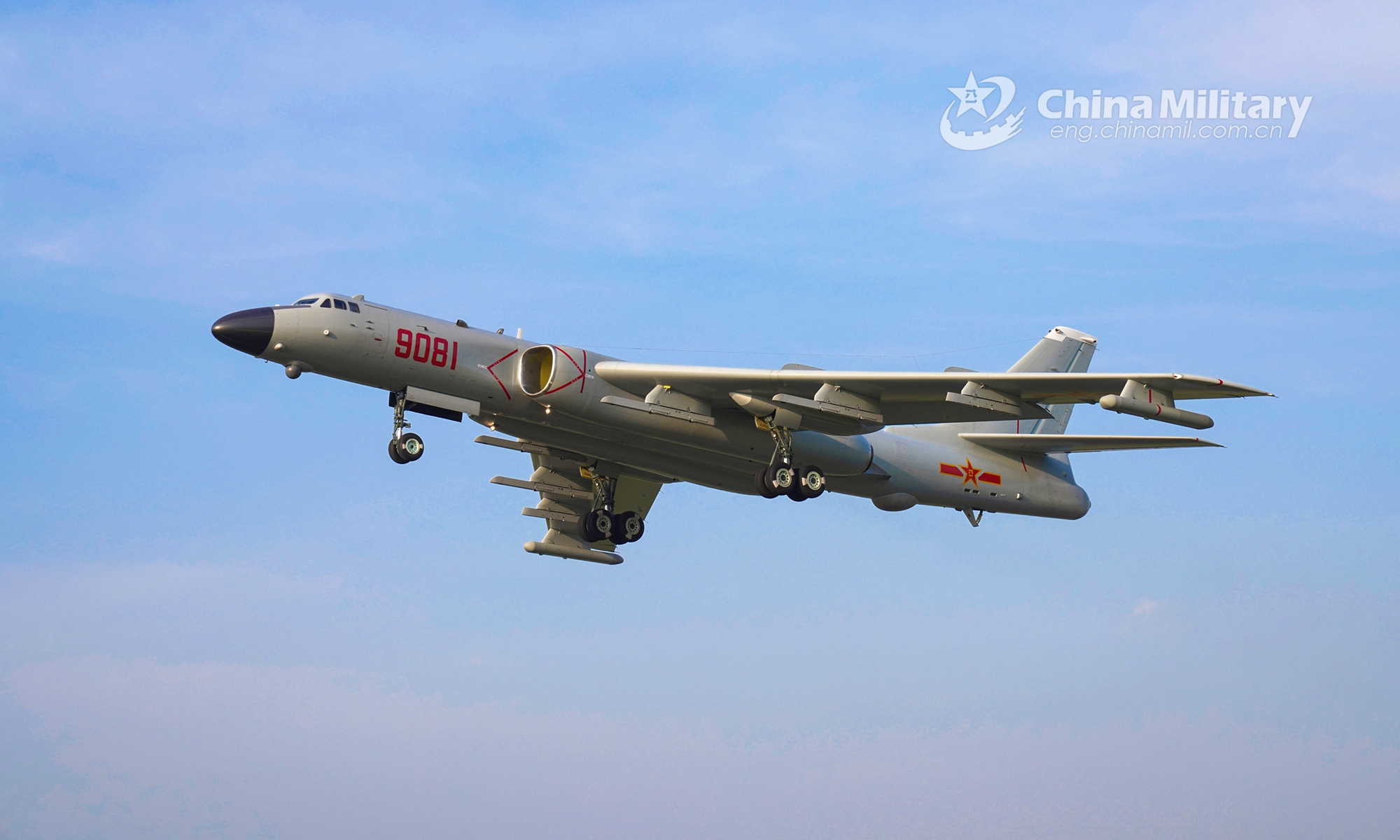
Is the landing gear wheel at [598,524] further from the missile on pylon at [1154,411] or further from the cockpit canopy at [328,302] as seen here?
the missile on pylon at [1154,411]

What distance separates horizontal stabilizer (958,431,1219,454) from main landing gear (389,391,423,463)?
12609 mm

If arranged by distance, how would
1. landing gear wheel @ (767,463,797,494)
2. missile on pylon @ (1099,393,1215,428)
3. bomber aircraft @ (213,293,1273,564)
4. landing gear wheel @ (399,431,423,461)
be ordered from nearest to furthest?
missile on pylon @ (1099,393,1215,428), bomber aircraft @ (213,293,1273,564), landing gear wheel @ (399,431,423,461), landing gear wheel @ (767,463,797,494)

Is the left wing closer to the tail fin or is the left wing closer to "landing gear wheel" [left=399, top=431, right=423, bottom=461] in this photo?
"landing gear wheel" [left=399, top=431, right=423, bottom=461]

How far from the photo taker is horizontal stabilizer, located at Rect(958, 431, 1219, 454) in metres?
28.2

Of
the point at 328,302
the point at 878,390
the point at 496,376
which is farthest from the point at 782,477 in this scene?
the point at 328,302

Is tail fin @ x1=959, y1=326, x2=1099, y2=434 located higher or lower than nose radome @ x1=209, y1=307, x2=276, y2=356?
higher

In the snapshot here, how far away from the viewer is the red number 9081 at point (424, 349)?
85.6ft

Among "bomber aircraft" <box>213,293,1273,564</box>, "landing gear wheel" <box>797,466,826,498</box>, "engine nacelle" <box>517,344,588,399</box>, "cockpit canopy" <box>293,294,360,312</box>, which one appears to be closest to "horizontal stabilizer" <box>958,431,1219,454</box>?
"bomber aircraft" <box>213,293,1273,564</box>

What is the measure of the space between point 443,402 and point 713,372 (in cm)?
510

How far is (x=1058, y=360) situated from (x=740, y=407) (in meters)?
10.4

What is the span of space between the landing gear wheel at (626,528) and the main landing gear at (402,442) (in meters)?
8.51

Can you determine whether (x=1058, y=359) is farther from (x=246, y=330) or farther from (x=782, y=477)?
(x=246, y=330)

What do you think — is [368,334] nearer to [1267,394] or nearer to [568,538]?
[568,538]

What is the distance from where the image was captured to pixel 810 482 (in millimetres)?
28266
